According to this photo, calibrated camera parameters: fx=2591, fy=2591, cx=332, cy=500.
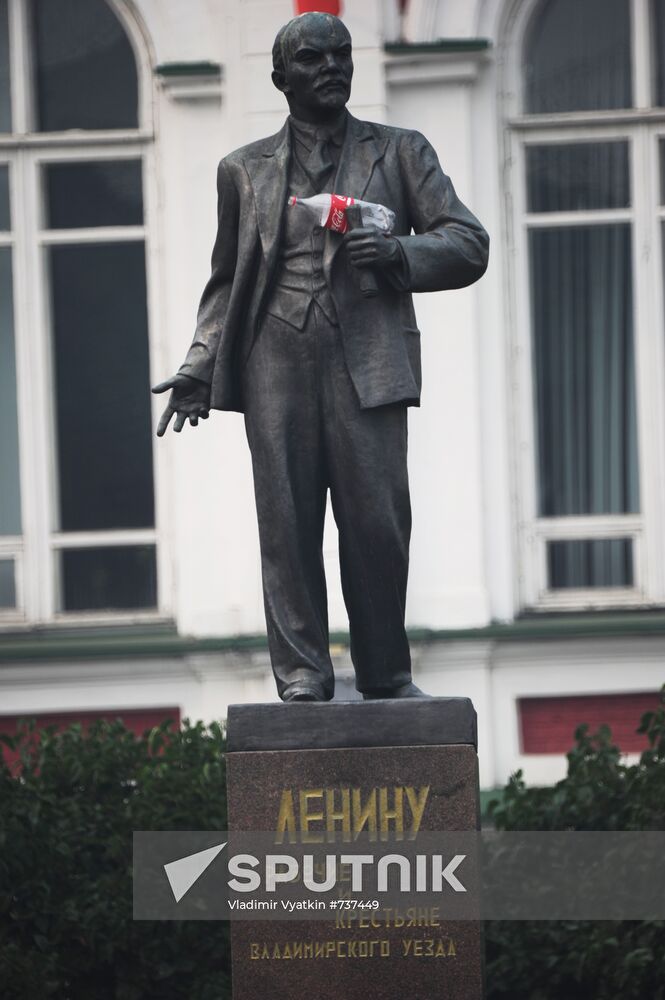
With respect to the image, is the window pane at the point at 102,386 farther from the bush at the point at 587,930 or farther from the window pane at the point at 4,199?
the bush at the point at 587,930

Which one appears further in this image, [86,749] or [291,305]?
[86,749]

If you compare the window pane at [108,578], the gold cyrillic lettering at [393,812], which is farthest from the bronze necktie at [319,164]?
the window pane at [108,578]

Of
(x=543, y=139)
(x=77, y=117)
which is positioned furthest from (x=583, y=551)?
(x=77, y=117)

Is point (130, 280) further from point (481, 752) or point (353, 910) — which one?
point (353, 910)

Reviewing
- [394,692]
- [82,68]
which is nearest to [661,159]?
[82,68]

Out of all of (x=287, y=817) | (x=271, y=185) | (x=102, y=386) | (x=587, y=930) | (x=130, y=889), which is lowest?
(x=587, y=930)

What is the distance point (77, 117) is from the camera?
14.3 m

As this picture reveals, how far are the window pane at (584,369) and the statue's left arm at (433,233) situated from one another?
5.88 metres

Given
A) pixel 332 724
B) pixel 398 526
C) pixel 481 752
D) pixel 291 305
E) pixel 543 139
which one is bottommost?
pixel 481 752

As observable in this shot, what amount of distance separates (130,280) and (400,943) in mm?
6907

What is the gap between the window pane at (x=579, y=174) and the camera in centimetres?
1416

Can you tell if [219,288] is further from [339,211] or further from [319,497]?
[319,497]

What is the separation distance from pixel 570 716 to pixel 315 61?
628cm

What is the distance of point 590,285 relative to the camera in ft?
46.6
